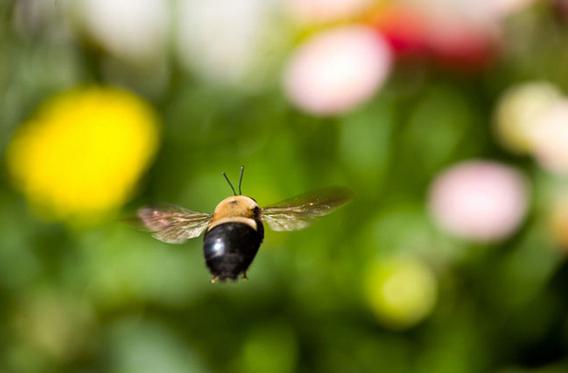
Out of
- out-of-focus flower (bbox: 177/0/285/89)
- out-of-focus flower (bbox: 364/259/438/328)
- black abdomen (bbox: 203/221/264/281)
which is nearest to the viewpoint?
black abdomen (bbox: 203/221/264/281)

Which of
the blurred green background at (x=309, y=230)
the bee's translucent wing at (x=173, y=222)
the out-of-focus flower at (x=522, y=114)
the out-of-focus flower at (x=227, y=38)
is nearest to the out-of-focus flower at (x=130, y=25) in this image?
the out-of-focus flower at (x=227, y=38)

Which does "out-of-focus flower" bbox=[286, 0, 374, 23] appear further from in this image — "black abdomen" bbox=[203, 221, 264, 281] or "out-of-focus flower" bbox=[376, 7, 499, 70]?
"black abdomen" bbox=[203, 221, 264, 281]

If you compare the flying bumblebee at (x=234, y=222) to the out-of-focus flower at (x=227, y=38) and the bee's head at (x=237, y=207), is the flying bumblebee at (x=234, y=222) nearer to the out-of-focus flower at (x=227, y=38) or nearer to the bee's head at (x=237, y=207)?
the bee's head at (x=237, y=207)

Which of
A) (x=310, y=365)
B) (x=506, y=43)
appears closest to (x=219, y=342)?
(x=310, y=365)

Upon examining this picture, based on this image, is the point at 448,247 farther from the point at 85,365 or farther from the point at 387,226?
the point at 85,365

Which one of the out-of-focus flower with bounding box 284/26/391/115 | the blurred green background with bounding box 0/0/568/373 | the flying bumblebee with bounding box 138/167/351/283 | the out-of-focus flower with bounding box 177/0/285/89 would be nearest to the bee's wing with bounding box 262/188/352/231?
the flying bumblebee with bounding box 138/167/351/283

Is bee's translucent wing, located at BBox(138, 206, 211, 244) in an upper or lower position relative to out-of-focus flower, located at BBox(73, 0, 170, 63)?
lower
